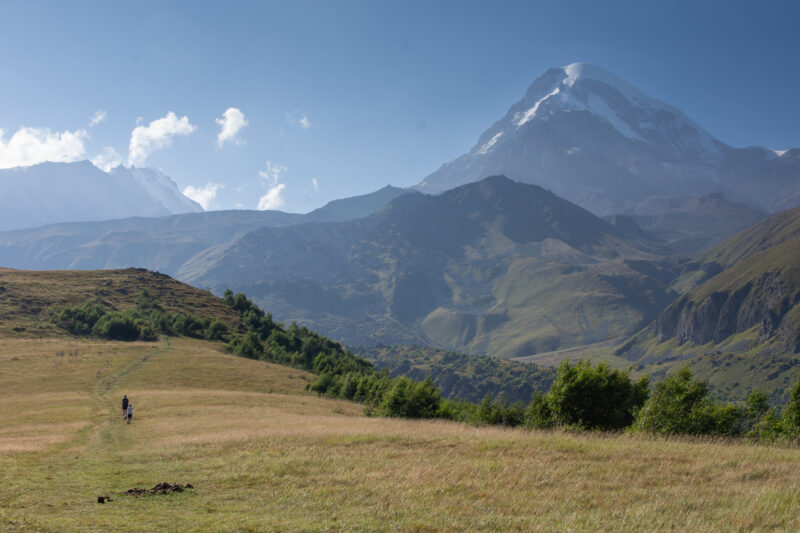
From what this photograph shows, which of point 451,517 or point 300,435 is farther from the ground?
point 451,517

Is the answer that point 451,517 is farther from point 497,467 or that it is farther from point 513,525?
point 497,467

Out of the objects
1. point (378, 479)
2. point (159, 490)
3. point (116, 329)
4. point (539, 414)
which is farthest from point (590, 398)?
point (116, 329)

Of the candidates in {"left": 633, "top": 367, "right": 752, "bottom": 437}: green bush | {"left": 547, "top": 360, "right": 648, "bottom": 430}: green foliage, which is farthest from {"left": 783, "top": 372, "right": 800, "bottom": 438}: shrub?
{"left": 547, "top": 360, "right": 648, "bottom": 430}: green foliage

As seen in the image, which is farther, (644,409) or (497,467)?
(644,409)

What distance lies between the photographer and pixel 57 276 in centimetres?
15825

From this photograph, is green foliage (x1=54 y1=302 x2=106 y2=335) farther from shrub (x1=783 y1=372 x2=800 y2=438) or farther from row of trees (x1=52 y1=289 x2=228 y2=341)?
shrub (x1=783 y1=372 x2=800 y2=438)

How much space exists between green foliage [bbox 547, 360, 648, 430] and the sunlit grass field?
8270mm

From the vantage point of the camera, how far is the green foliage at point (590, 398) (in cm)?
3566

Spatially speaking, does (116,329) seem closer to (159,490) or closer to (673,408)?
(159,490)

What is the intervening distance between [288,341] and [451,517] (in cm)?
14271

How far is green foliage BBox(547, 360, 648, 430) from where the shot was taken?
35656 millimetres

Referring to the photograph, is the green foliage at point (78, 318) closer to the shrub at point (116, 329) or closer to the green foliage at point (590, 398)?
the shrub at point (116, 329)

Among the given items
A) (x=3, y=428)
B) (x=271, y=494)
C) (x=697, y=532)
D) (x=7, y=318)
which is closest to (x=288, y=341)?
(x=7, y=318)

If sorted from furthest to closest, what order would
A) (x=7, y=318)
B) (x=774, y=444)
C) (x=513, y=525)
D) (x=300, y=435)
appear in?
(x=7, y=318) → (x=300, y=435) → (x=774, y=444) → (x=513, y=525)
